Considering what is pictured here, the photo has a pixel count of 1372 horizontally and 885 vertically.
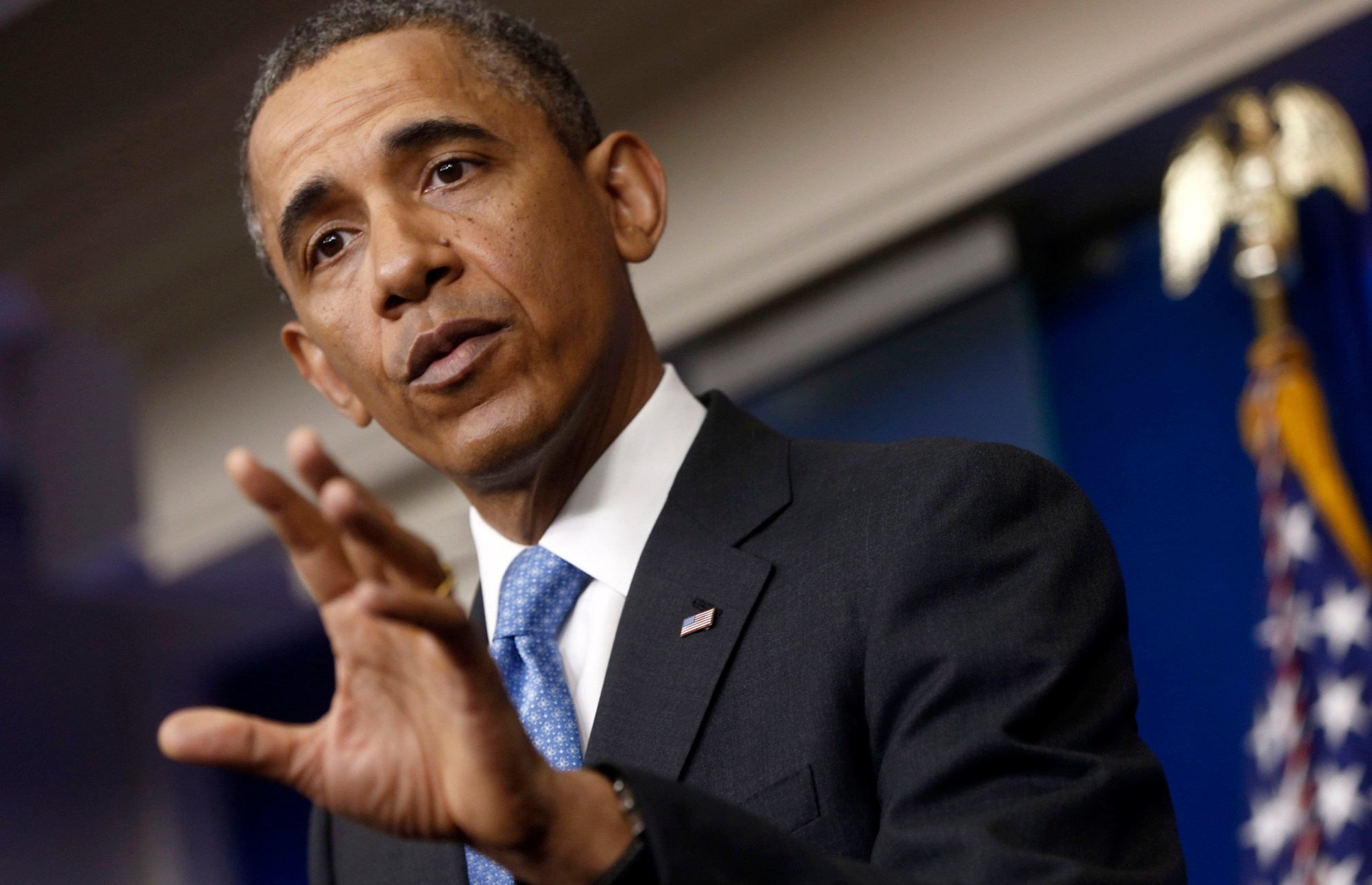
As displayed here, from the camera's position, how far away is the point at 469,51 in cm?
174

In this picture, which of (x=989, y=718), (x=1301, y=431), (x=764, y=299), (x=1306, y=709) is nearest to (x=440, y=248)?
(x=989, y=718)

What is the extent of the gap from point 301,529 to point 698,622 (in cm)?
50

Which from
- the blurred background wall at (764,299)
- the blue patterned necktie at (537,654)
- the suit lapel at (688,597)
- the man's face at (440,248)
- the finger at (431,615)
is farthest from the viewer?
the blurred background wall at (764,299)

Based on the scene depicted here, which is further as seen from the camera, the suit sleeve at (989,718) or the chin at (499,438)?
the chin at (499,438)

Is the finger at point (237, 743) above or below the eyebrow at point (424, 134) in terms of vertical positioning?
below

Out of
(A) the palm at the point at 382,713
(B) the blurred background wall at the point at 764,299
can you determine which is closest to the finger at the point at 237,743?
(A) the palm at the point at 382,713

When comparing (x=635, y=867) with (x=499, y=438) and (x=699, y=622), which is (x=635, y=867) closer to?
(x=699, y=622)

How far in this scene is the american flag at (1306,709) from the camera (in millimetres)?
2707

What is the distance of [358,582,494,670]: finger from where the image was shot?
87cm

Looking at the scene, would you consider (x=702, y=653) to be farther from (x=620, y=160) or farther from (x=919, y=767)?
(x=620, y=160)

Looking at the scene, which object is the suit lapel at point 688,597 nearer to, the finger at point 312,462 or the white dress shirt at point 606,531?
the white dress shirt at point 606,531

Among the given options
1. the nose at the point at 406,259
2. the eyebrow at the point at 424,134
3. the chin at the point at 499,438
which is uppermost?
the eyebrow at the point at 424,134

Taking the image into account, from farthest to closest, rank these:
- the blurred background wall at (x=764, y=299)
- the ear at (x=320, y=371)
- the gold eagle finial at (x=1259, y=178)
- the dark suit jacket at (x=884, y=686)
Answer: the blurred background wall at (x=764, y=299), the gold eagle finial at (x=1259, y=178), the ear at (x=320, y=371), the dark suit jacket at (x=884, y=686)

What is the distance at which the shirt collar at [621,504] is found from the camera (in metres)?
1.51
